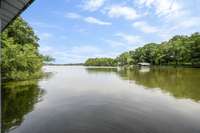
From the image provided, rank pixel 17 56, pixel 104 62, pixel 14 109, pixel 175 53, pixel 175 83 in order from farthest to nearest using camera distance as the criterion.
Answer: pixel 104 62 < pixel 175 53 < pixel 175 83 < pixel 17 56 < pixel 14 109

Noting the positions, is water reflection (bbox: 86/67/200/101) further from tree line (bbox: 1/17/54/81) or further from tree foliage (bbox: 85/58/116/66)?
tree foliage (bbox: 85/58/116/66)

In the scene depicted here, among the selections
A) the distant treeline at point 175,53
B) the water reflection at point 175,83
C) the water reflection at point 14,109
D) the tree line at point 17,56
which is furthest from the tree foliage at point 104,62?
the water reflection at point 14,109

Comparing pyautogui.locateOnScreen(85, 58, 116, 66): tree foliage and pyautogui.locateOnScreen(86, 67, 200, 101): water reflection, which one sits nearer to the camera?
pyautogui.locateOnScreen(86, 67, 200, 101): water reflection

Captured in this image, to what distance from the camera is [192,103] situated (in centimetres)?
1082

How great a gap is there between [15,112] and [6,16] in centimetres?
566

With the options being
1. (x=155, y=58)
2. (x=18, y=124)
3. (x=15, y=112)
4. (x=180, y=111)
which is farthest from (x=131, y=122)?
(x=155, y=58)

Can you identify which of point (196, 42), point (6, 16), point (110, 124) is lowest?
point (110, 124)

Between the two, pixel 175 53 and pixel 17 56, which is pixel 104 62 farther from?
pixel 17 56

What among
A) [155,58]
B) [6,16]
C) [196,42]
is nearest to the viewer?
[6,16]

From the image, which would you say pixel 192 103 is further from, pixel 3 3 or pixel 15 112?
pixel 3 3

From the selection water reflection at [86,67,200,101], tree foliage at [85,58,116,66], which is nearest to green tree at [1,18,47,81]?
water reflection at [86,67,200,101]

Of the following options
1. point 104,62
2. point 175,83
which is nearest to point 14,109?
point 175,83

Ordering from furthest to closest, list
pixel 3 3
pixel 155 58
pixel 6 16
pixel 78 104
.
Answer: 1. pixel 155 58
2. pixel 78 104
3. pixel 6 16
4. pixel 3 3

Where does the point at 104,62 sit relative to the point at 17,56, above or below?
above
